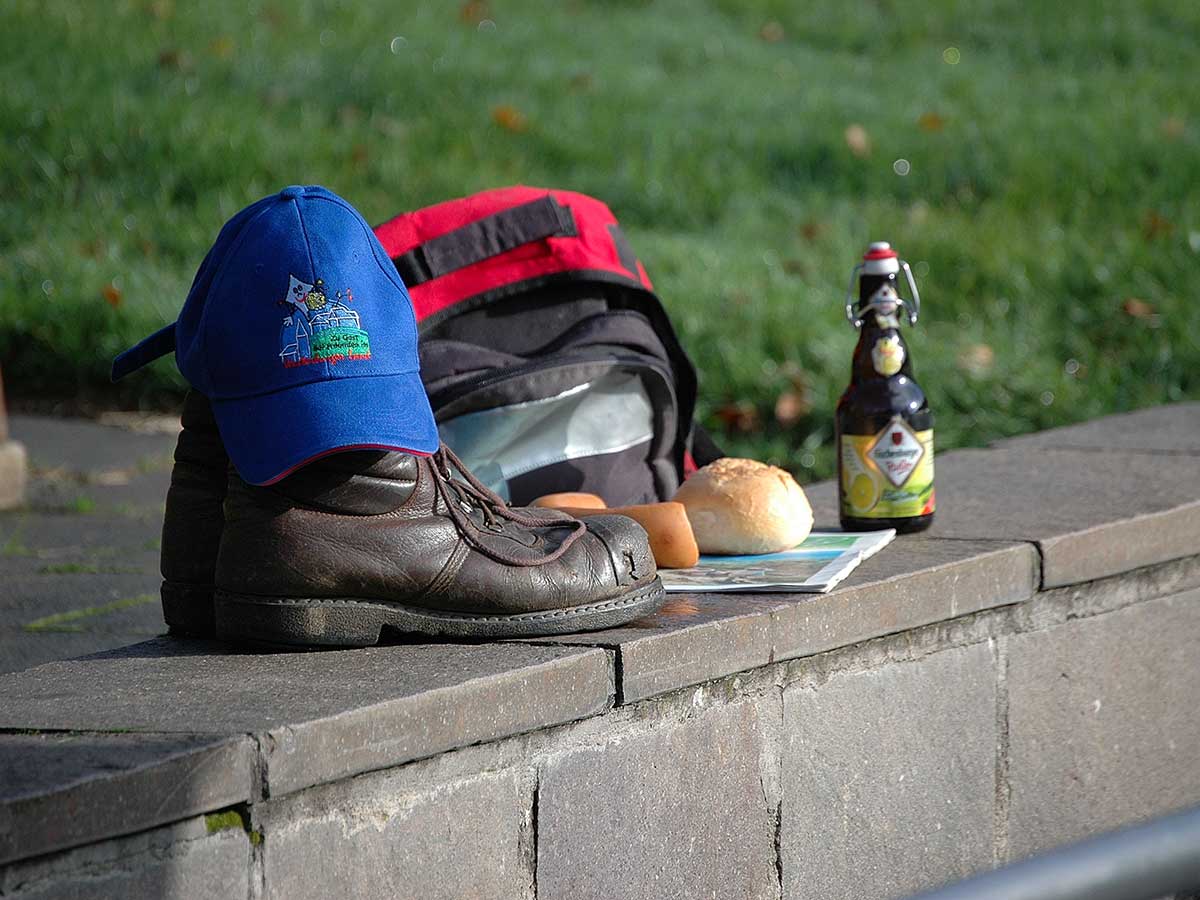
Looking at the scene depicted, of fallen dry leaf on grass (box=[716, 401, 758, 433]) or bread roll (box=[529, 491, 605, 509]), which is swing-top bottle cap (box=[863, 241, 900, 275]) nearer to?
bread roll (box=[529, 491, 605, 509])

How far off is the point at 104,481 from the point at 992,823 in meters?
3.02

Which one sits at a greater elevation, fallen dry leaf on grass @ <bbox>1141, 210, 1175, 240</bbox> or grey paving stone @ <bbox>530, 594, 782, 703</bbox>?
fallen dry leaf on grass @ <bbox>1141, 210, 1175, 240</bbox>

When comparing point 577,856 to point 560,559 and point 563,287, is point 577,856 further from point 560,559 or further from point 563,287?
point 563,287

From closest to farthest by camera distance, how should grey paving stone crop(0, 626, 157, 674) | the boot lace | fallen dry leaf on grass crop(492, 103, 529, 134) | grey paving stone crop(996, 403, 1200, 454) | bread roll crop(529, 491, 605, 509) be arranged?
the boot lace < bread roll crop(529, 491, 605, 509) < grey paving stone crop(0, 626, 157, 674) < grey paving stone crop(996, 403, 1200, 454) < fallen dry leaf on grass crop(492, 103, 529, 134)

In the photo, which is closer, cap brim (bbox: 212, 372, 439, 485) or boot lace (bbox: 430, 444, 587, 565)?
cap brim (bbox: 212, 372, 439, 485)

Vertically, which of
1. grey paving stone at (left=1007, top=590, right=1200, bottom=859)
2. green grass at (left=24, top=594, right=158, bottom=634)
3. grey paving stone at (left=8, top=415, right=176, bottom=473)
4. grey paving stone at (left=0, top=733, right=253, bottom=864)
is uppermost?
grey paving stone at (left=0, top=733, right=253, bottom=864)

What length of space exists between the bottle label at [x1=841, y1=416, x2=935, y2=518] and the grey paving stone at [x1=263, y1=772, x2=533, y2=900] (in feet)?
3.13

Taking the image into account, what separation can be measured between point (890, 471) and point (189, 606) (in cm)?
111

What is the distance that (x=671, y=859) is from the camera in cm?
192

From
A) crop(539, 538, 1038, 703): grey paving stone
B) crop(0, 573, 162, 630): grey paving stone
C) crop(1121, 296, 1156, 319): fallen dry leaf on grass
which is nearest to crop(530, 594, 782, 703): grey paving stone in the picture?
crop(539, 538, 1038, 703): grey paving stone

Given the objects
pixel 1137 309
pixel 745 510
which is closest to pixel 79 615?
pixel 745 510

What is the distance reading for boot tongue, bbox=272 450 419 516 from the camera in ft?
5.83

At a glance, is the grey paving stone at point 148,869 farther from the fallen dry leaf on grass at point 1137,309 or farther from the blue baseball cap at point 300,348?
the fallen dry leaf on grass at point 1137,309

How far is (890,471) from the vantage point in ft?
8.07
